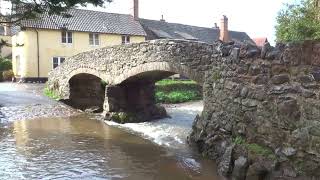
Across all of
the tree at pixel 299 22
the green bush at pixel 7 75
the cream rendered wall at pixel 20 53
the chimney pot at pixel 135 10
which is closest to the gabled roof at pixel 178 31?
the chimney pot at pixel 135 10

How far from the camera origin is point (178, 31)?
145 ft

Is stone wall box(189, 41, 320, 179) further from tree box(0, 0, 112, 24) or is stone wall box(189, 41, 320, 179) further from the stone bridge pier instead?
the stone bridge pier

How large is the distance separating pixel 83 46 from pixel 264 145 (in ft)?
91.0

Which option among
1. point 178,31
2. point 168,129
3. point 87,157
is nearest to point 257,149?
point 87,157

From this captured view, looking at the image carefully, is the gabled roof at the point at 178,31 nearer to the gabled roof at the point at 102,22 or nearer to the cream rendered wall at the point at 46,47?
the gabled roof at the point at 102,22

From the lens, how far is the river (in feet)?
30.3

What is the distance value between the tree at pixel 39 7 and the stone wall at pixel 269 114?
3426 mm

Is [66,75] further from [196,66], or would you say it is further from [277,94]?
[277,94]

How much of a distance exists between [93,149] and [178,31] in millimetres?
33590

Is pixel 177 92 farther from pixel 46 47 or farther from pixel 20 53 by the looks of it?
pixel 20 53

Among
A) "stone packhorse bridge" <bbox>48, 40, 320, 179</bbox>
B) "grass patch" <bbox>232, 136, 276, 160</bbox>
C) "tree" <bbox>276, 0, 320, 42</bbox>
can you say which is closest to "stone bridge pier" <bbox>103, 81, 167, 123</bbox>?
"stone packhorse bridge" <bbox>48, 40, 320, 179</bbox>

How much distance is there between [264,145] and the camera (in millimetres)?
8203

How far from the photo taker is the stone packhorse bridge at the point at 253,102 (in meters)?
6.98

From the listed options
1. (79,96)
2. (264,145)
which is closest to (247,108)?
(264,145)
